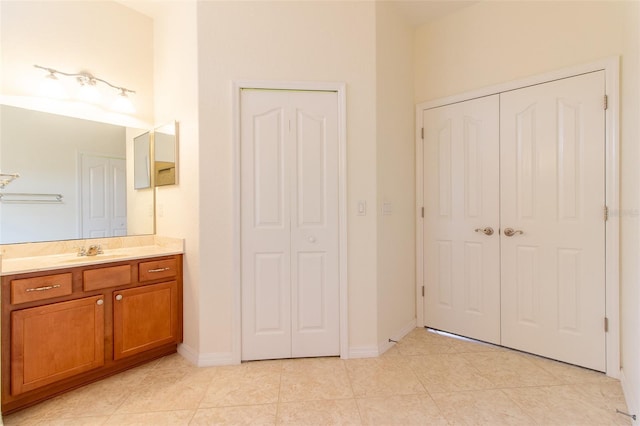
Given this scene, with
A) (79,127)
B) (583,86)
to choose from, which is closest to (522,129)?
(583,86)

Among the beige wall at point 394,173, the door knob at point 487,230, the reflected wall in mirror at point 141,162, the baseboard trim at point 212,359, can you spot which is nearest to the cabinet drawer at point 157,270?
the baseboard trim at point 212,359

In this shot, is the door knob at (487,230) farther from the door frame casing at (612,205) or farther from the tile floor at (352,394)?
the tile floor at (352,394)

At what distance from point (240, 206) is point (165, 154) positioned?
913 mm

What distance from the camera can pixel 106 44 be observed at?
2.47 metres

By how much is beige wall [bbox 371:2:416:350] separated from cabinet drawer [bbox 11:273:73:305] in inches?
84.6

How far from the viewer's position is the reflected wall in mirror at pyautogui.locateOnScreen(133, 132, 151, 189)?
257 cm

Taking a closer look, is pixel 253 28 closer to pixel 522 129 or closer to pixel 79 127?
pixel 79 127

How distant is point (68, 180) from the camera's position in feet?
7.24

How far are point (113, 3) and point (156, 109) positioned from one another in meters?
0.93

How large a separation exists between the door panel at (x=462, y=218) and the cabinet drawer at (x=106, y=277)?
8.39 feet

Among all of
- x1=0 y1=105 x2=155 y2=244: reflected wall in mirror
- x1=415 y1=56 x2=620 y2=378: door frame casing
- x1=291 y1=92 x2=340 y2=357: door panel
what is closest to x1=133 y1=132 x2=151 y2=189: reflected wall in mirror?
x1=0 y1=105 x2=155 y2=244: reflected wall in mirror

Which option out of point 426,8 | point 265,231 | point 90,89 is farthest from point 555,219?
point 90,89

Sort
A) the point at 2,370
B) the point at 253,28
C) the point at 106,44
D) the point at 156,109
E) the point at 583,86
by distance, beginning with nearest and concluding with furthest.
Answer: the point at 2,370
the point at 583,86
the point at 253,28
the point at 106,44
the point at 156,109

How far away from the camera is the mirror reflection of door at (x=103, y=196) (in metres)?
2.29
